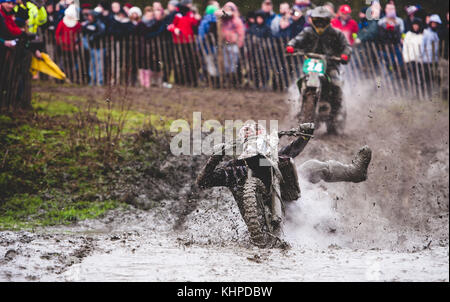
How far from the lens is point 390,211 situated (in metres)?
10.3

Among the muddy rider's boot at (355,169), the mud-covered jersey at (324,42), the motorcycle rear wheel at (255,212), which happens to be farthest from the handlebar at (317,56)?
the motorcycle rear wheel at (255,212)

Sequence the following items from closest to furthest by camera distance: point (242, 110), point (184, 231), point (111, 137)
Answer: point (184, 231)
point (111, 137)
point (242, 110)

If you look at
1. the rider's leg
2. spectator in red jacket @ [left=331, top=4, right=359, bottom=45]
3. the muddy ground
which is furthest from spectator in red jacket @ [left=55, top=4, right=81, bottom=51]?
the rider's leg

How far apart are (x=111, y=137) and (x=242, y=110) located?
4.21 meters

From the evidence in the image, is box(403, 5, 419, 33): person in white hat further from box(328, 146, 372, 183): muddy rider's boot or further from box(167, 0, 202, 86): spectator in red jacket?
box(328, 146, 372, 183): muddy rider's boot

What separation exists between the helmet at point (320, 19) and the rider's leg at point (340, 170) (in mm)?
3902

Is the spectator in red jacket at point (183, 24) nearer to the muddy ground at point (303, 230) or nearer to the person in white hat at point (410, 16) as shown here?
the muddy ground at point (303, 230)

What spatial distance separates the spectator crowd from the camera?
16.8m

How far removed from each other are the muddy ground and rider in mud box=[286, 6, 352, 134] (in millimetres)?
1087

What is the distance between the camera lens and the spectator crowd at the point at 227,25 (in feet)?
55.2
